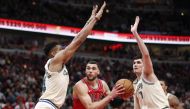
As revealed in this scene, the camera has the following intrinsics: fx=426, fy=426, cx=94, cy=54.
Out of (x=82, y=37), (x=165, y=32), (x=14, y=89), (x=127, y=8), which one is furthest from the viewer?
(x=127, y=8)

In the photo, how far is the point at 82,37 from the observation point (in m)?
6.04

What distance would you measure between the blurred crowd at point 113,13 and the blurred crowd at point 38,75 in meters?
2.75

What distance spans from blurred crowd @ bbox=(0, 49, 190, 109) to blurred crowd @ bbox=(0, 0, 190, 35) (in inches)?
108

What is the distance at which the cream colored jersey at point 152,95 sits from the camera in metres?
6.09

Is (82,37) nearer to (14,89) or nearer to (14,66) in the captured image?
(14,89)

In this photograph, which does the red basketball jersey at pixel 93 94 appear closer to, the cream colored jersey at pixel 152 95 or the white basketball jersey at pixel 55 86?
the white basketball jersey at pixel 55 86

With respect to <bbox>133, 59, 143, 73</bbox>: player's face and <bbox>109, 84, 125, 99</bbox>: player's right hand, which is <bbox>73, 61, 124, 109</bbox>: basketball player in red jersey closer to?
<bbox>133, 59, 143, 73</bbox>: player's face

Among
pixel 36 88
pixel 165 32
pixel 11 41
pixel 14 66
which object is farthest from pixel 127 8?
pixel 36 88

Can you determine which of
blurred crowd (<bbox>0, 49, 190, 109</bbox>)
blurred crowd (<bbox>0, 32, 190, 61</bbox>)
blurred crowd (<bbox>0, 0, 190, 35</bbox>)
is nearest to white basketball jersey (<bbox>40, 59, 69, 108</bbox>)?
blurred crowd (<bbox>0, 49, 190, 109</bbox>)

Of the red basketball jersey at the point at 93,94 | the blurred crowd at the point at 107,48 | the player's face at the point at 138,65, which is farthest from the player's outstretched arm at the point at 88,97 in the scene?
the blurred crowd at the point at 107,48

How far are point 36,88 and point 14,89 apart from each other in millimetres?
1652

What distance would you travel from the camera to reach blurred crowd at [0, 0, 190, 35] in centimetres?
2736

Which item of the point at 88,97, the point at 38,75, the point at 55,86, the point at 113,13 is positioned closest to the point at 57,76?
the point at 55,86

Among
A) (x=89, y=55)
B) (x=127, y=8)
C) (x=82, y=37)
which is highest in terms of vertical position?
(x=127, y=8)
